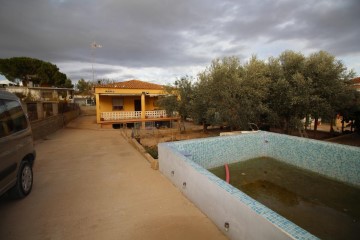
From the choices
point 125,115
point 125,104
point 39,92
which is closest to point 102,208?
point 125,115

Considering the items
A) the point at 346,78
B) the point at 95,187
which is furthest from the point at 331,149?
the point at 346,78

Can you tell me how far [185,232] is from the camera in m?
3.36

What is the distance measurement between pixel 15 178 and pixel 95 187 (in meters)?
1.68

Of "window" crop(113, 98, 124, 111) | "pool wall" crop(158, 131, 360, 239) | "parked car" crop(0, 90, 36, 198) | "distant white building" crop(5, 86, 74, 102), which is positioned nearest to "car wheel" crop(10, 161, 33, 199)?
"parked car" crop(0, 90, 36, 198)

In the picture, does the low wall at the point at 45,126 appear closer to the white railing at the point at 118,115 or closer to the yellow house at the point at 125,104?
the yellow house at the point at 125,104

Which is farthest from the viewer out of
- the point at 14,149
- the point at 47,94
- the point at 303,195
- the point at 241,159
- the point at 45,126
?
the point at 47,94

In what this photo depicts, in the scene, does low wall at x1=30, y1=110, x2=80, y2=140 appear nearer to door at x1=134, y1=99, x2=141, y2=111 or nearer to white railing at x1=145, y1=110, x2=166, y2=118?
white railing at x1=145, y1=110, x2=166, y2=118

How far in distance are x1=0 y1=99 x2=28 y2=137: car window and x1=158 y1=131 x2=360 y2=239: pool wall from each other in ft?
11.4

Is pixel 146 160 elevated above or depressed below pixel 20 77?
below

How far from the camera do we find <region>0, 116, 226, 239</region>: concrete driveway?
3.35 meters

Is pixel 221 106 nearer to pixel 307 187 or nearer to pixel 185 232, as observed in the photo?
pixel 307 187

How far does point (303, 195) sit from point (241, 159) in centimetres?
284

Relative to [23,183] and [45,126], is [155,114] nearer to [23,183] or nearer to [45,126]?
[45,126]

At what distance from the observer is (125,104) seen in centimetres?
2253
